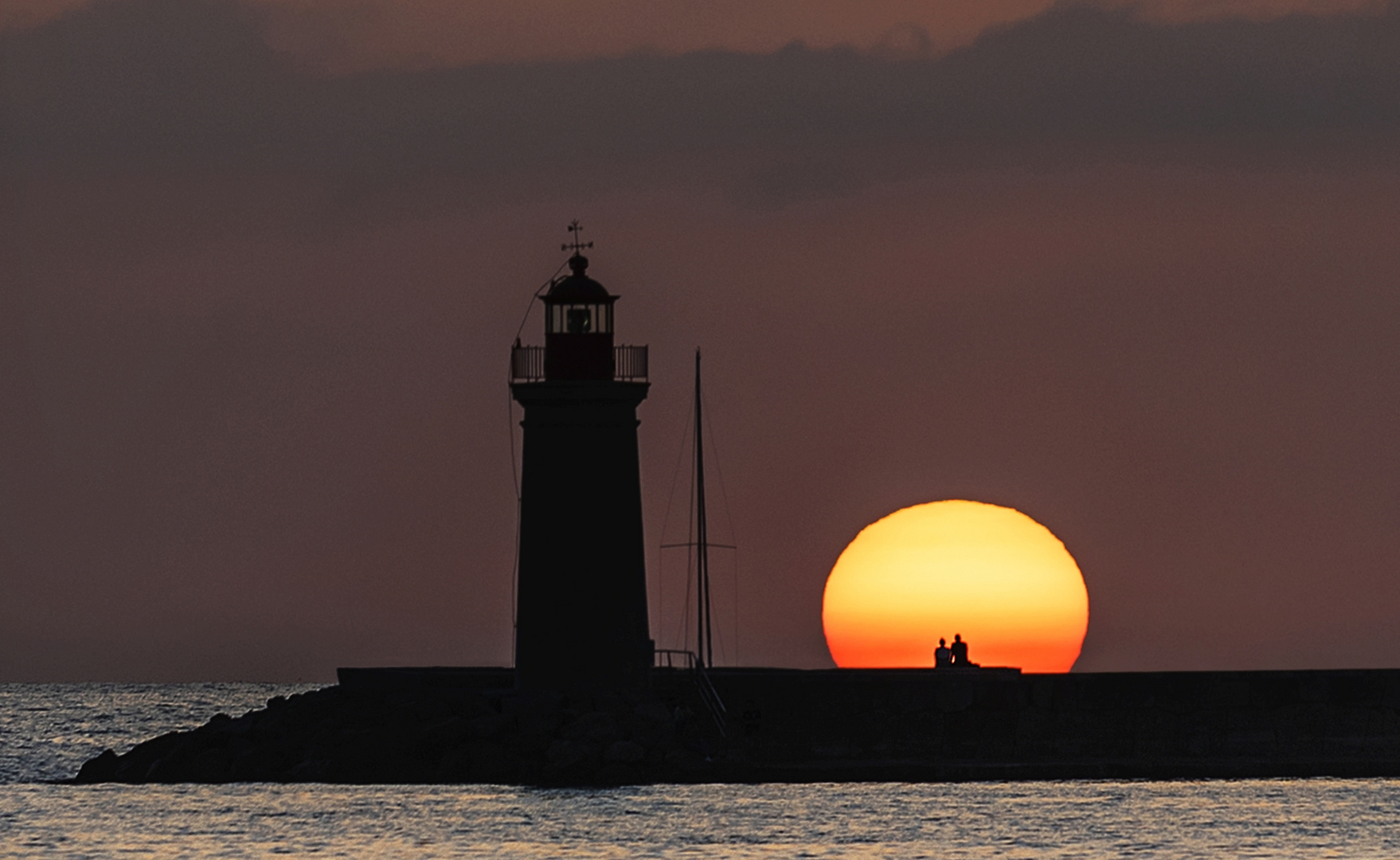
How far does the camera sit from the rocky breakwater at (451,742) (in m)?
42.8

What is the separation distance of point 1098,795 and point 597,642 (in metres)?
8.83

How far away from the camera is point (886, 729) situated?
1741 inches

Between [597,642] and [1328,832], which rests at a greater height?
[597,642]

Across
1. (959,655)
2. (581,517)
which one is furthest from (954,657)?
(581,517)

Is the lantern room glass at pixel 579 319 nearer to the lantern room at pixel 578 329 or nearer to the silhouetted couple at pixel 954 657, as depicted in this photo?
the lantern room at pixel 578 329

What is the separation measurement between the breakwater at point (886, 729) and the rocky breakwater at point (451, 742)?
4cm

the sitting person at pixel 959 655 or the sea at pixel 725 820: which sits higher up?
the sitting person at pixel 959 655

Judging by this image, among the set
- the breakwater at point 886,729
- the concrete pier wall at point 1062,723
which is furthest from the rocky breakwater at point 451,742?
the concrete pier wall at point 1062,723

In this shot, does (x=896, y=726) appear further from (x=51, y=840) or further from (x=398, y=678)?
(x=51, y=840)

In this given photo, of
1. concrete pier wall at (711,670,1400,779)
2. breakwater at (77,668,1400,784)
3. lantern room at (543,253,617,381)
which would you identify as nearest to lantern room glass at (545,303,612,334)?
lantern room at (543,253,617,381)

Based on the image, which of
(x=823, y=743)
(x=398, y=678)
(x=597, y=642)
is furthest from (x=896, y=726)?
(x=398, y=678)

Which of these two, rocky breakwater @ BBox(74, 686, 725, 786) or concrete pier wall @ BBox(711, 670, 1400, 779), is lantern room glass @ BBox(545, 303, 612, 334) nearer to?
rocky breakwater @ BBox(74, 686, 725, 786)

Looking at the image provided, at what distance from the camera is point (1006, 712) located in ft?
146

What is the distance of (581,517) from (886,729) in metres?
6.26
